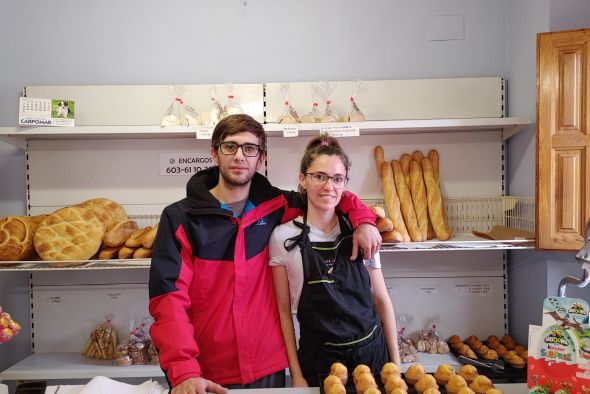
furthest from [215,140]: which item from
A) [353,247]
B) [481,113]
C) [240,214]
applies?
[481,113]

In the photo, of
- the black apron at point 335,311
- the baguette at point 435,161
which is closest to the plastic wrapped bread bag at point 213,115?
the black apron at point 335,311

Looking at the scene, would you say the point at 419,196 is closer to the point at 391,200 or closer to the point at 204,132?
the point at 391,200

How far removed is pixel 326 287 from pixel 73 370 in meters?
1.52

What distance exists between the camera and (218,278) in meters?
1.48

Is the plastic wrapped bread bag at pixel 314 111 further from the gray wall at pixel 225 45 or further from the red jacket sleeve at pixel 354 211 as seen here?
the red jacket sleeve at pixel 354 211

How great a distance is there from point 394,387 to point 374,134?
5.24 ft

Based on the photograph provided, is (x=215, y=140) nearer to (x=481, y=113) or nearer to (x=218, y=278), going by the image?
(x=218, y=278)

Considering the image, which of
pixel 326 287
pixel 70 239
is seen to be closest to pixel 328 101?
pixel 326 287

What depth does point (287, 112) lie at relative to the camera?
2143mm

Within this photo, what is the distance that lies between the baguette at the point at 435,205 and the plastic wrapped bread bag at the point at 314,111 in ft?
2.20

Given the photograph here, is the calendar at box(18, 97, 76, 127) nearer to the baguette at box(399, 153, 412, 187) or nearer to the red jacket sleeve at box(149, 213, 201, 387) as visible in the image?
the red jacket sleeve at box(149, 213, 201, 387)

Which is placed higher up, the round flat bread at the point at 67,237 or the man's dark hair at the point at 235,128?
the man's dark hair at the point at 235,128

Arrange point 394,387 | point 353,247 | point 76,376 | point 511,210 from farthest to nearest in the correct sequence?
point 511,210
point 76,376
point 353,247
point 394,387

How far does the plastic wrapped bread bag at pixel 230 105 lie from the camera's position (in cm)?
209
